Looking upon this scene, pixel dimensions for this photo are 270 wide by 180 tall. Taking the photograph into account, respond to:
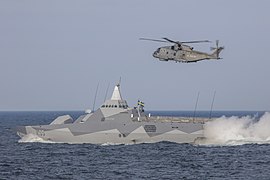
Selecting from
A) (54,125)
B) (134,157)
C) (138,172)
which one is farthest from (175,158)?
(54,125)

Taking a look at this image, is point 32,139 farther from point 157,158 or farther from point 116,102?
point 157,158

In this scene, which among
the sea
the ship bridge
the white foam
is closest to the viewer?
the sea

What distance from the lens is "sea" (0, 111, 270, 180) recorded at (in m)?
49.4

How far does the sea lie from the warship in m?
0.98

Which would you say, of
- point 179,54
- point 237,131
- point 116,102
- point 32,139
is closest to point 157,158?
point 179,54

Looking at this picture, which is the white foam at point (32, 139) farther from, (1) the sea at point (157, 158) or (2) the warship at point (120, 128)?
(2) the warship at point (120, 128)

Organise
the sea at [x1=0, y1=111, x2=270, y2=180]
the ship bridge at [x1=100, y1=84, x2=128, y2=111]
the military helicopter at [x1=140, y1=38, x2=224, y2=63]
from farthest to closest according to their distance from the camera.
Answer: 1. the ship bridge at [x1=100, y1=84, x2=128, y2=111]
2. the military helicopter at [x1=140, y1=38, x2=224, y2=63]
3. the sea at [x1=0, y1=111, x2=270, y2=180]

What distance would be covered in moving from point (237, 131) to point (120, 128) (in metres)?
14.9

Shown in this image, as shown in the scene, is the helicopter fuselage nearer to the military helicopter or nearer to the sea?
the military helicopter

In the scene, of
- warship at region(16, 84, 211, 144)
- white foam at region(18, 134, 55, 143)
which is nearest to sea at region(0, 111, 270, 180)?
white foam at region(18, 134, 55, 143)

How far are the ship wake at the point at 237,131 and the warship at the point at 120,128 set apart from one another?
1.43 metres

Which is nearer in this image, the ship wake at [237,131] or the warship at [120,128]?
the ship wake at [237,131]

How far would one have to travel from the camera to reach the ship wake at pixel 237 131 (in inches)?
2781

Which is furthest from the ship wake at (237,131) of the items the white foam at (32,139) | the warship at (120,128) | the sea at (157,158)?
the white foam at (32,139)
